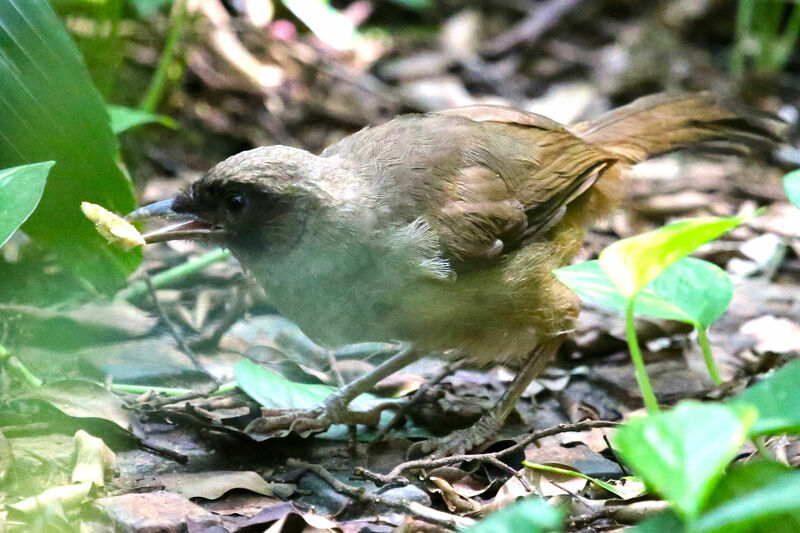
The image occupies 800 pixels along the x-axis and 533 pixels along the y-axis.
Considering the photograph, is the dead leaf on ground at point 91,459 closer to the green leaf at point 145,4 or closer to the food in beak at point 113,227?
the food in beak at point 113,227

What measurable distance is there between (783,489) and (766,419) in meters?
0.40

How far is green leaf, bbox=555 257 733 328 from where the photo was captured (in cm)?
274

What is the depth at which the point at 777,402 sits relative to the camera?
216 centimetres

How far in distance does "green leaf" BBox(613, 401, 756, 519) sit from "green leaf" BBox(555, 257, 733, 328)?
0.80 m

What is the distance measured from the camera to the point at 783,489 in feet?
5.71

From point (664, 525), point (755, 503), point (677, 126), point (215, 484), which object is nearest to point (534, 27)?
point (677, 126)

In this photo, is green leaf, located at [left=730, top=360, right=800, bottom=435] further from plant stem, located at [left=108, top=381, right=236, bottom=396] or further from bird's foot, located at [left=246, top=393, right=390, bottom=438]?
plant stem, located at [left=108, top=381, right=236, bottom=396]

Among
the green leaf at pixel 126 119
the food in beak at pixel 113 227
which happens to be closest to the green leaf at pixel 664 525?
the food in beak at pixel 113 227

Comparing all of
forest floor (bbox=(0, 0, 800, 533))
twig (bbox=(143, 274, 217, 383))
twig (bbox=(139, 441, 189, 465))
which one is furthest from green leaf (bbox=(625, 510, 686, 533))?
twig (bbox=(143, 274, 217, 383))

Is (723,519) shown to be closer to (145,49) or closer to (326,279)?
(326,279)

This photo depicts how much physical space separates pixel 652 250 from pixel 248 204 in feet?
5.86

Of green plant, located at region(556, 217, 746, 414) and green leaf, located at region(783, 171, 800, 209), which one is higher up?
green plant, located at region(556, 217, 746, 414)

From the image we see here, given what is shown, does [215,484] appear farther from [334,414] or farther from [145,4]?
[145,4]

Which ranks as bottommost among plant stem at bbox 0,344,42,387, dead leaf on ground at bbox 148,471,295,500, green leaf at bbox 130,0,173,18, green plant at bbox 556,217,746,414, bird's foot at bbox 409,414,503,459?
bird's foot at bbox 409,414,503,459
